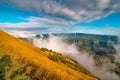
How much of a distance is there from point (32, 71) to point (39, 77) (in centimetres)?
102

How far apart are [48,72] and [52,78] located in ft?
2.19

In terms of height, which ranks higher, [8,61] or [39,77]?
[8,61]

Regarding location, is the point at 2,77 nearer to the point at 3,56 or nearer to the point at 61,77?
the point at 3,56

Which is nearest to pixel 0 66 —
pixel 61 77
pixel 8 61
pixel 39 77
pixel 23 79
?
pixel 23 79

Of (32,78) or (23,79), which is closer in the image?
(23,79)

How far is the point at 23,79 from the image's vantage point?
10.3 meters

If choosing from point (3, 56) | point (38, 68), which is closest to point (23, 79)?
point (3, 56)

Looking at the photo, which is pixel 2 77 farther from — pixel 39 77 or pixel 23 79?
pixel 39 77

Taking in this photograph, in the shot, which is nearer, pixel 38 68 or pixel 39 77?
pixel 39 77

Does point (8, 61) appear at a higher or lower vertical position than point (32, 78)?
higher

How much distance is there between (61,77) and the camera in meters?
14.3

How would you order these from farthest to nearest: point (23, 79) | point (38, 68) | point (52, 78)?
point (38, 68)
point (52, 78)
point (23, 79)

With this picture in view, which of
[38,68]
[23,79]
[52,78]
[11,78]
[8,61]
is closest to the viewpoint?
[23,79]

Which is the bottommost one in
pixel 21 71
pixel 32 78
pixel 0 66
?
pixel 32 78
